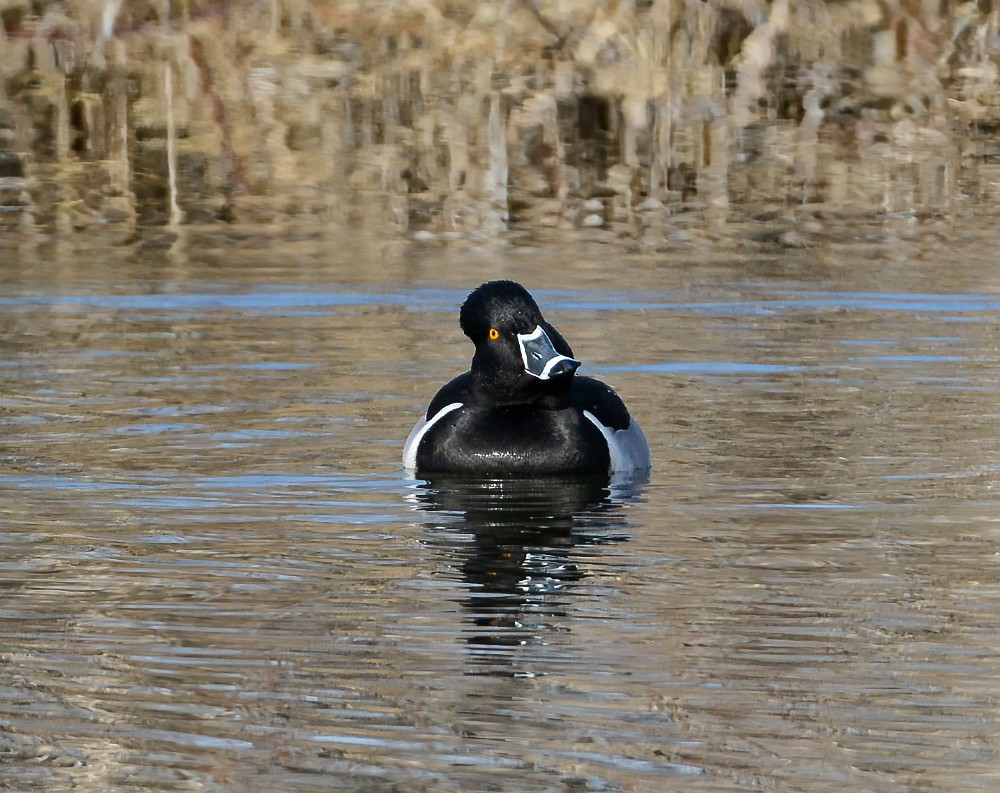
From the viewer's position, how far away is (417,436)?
10.5 meters

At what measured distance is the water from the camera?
6215mm

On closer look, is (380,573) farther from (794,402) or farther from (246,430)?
(794,402)

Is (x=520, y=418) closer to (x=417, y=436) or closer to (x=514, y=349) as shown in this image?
(x=514, y=349)

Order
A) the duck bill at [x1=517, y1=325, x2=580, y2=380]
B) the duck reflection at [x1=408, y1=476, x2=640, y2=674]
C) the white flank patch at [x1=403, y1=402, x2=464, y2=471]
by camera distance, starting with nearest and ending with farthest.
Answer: the duck reflection at [x1=408, y1=476, x2=640, y2=674]
the duck bill at [x1=517, y1=325, x2=580, y2=380]
the white flank patch at [x1=403, y1=402, x2=464, y2=471]

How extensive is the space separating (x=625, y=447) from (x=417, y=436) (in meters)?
1.04

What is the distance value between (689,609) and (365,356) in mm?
5668

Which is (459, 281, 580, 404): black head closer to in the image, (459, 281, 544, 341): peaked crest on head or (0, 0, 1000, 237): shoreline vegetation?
(459, 281, 544, 341): peaked crest on head

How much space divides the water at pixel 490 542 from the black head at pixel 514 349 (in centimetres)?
56

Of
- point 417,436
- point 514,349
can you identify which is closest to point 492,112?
point 417,436

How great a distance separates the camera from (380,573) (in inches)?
326

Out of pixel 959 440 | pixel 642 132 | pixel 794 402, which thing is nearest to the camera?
pixel 959 440

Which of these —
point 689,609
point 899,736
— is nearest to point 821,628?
point 689,609

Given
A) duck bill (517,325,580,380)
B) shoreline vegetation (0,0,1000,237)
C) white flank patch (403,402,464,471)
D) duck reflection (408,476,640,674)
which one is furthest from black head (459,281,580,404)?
shoreline vegetation (0,0,1000,237)

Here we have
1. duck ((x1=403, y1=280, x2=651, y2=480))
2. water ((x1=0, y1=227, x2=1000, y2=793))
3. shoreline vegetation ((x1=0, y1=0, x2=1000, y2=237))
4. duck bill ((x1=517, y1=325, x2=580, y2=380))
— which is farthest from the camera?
shoreline vegetation ((x1=0, y1=0, x2=1000, y2=237))
